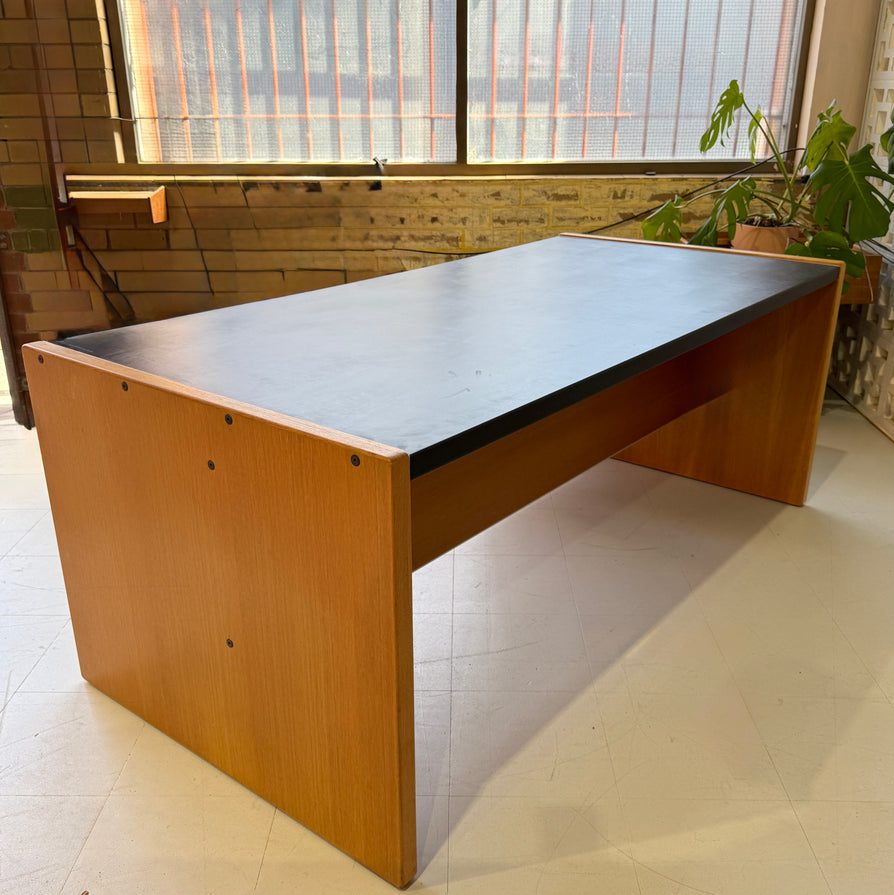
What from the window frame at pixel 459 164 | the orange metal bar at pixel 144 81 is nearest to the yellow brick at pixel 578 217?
the window frame at pixel 459 164

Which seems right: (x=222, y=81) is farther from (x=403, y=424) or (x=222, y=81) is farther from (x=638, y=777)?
(x=638, y=777)

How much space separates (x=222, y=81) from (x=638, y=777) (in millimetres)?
3043

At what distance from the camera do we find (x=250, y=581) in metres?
1.36

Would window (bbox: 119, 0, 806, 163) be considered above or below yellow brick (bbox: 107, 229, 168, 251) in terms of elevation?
above

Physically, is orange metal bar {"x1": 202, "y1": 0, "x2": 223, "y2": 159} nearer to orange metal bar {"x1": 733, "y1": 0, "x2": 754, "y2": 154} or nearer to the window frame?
the window frame

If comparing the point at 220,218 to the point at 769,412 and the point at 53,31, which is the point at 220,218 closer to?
the point at 53,31

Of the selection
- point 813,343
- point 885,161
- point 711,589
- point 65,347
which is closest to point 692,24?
point 885,161

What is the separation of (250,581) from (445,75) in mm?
2764

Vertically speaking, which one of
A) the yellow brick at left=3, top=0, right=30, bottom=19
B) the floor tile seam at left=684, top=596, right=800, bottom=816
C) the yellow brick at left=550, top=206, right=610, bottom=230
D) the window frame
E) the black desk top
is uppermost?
the yellow brick at left=3, top=0, right=30, bottom=19

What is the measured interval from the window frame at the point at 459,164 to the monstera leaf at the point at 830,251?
3.07ft

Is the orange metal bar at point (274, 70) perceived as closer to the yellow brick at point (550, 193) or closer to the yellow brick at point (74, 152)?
the yellow brick at point (74, 152)

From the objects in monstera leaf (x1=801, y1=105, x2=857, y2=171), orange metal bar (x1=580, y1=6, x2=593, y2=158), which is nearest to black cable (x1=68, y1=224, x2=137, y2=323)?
orange metal bar (x1=580, y1=6, x2=593, y2=158)

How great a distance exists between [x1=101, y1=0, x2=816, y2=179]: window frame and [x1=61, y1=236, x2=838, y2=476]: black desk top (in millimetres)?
1310

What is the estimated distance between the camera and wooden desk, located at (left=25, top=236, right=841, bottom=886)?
1203 mm
